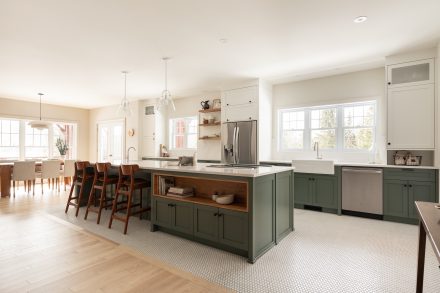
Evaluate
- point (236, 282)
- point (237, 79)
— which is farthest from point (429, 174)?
point (237, 79)

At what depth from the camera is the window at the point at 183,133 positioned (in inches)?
281

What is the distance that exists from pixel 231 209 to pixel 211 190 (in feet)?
2.06

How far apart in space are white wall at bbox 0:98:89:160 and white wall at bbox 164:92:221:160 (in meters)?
3.63

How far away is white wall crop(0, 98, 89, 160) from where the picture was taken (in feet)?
23.4

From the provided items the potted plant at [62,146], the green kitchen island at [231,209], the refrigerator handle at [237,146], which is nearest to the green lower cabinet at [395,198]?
the green kitchen island at [231,209]

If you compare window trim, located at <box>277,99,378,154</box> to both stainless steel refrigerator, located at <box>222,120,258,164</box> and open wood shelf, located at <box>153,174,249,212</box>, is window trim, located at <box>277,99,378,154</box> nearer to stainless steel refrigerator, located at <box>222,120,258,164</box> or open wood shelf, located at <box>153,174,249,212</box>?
stainless steel refrigerator, located at <box>222,120,258,164</box>

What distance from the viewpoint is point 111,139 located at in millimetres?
8500

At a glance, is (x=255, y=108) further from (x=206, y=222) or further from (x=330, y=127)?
(x=206, y=222)

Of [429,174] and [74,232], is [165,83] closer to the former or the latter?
[74,232]

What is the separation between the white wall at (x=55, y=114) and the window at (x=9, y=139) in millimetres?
316

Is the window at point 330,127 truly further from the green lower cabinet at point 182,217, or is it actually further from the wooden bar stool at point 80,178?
the wooden bar stool at point 80,178

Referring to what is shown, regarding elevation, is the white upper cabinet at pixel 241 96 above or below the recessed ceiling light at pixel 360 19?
below

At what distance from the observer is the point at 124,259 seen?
8.50ft

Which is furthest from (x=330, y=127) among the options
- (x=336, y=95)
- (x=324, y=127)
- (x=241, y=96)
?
(x=241, y=96)
